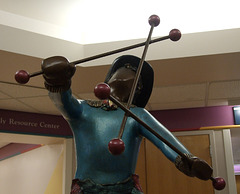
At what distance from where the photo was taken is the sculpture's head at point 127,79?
4.03 ft

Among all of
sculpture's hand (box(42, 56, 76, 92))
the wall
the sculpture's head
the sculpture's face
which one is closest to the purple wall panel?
the wall

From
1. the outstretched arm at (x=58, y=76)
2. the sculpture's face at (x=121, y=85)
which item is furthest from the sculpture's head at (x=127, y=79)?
the outstretched arm at (x=58, y=76)

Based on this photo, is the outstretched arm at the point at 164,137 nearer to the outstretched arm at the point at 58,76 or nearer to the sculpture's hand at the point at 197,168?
the sculpture's hand at the point at 197,168

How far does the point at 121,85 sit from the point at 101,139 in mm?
212

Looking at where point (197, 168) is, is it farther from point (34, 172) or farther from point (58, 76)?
point (34, 172)

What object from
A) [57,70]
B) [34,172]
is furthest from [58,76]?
[34,172]

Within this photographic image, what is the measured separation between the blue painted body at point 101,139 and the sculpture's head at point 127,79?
83 millimetres

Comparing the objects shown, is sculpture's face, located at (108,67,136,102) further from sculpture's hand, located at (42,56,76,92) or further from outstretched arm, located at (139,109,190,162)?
sculpture's hand, located at (42,56,76,92)

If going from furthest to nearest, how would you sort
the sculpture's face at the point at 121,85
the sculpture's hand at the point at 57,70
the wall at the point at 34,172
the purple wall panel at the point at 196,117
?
1. the wall at the point at 34,172
2. the purple wall panel at the point at 196,117
3. the sculpture's face at the point at 121,85
4. the sculpture's hand at the point at 57,70

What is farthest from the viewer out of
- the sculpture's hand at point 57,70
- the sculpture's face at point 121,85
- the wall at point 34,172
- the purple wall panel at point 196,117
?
the wall at point 34,172

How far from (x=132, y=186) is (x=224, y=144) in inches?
102

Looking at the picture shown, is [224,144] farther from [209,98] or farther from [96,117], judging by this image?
[96,117]

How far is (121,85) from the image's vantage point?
1.23 meters

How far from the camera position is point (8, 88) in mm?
2988
